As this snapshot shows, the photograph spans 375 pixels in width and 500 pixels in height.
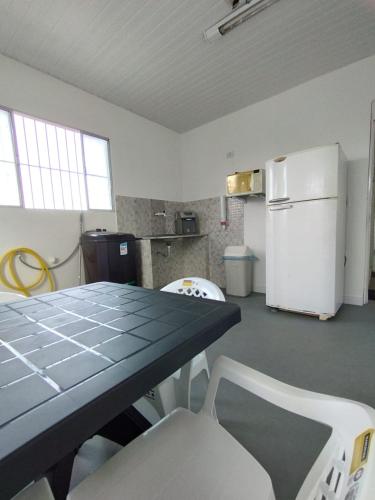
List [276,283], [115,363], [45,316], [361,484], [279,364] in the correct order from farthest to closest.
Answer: [276,283]
[279,364]
[45,316]
[115,363]
[361,484]

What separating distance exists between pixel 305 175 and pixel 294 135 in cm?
114

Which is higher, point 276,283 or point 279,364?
point 276,283

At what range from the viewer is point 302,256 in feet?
8.38

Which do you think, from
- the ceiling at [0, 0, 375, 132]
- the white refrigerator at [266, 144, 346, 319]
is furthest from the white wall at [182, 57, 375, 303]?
the white refrigerator at [266, 144, 346, 319]

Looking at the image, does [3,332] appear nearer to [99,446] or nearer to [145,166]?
[99,446]

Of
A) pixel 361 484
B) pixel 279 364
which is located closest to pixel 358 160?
pixel 279 364

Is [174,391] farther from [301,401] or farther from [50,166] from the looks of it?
[50,166]

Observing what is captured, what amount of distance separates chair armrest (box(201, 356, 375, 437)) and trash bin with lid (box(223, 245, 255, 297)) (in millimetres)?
2806

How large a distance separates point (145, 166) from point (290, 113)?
2.31 meters

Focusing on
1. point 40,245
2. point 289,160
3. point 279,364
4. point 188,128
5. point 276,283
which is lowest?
point 279,364

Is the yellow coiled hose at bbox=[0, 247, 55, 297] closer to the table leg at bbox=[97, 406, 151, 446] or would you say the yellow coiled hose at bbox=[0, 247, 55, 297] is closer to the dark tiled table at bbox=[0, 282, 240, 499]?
the dark tiled table at bbox=[0, 282, 240, 499]

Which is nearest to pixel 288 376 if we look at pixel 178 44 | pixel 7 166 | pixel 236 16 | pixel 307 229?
pixel 307 229

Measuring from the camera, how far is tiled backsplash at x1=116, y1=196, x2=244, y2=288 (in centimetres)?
370

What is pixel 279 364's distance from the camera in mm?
1746
